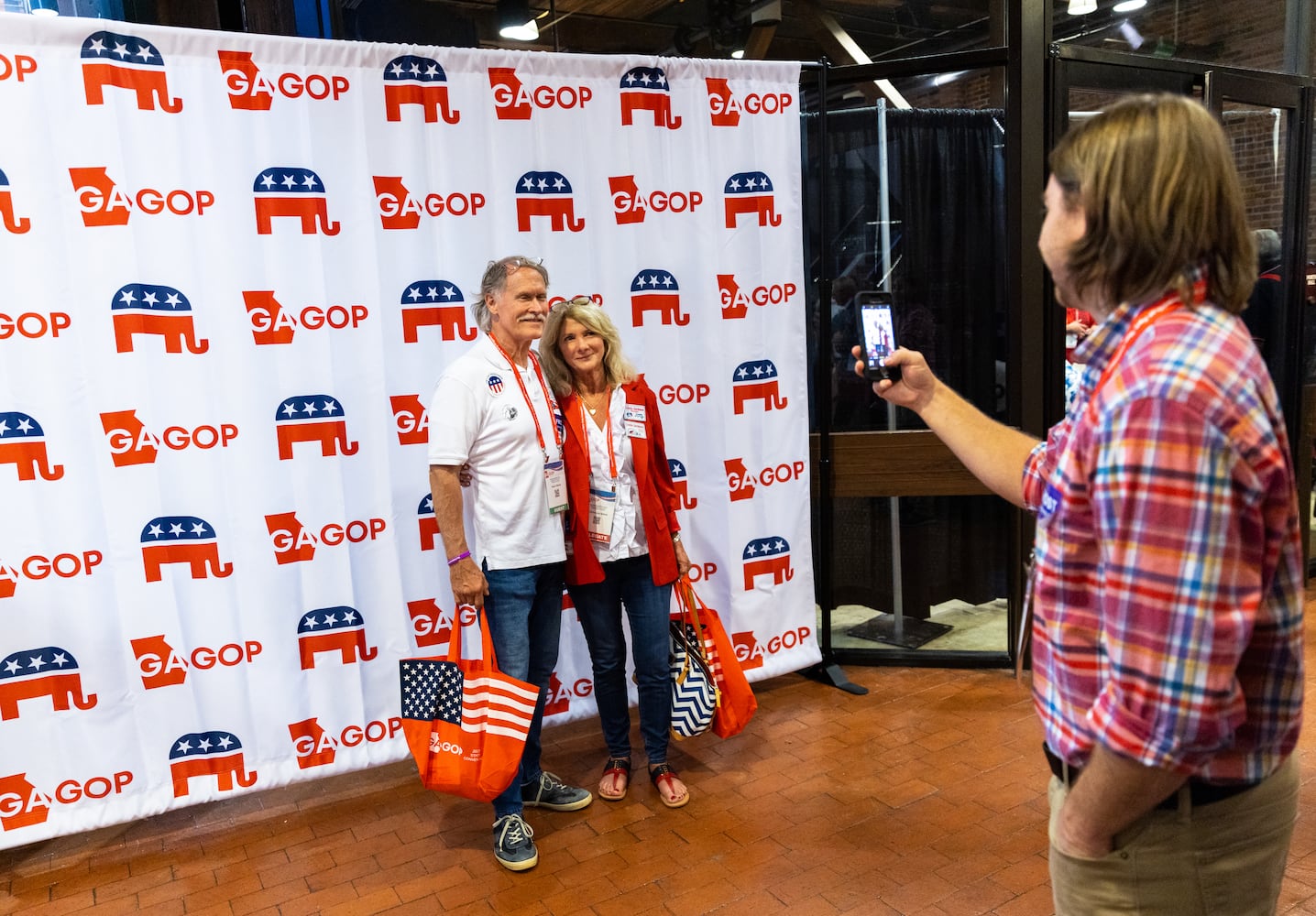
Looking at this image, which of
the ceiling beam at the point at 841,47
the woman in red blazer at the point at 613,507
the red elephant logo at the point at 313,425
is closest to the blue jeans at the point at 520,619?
the woman in red blazer at the point at 613,507

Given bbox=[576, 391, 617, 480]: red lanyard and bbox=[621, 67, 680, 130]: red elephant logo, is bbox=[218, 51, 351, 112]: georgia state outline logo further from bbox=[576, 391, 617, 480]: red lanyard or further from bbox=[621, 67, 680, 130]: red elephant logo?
bbox=[576, 391, 617, 480]: red lanyard

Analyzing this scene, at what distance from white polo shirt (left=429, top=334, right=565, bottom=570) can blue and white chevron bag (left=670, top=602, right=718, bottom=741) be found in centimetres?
57

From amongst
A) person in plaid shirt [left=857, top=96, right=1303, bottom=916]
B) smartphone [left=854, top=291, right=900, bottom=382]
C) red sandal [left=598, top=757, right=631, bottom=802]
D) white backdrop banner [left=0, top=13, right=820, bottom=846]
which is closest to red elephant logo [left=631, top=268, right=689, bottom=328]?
white backdrop banner [left=0, top=13, right=820, bottom=846]

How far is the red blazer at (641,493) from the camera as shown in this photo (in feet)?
9.53

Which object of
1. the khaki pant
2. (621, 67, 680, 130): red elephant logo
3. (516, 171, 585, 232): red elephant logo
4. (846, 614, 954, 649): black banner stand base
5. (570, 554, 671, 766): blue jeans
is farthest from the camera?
(846, 614, 954, 649): black banner stand base

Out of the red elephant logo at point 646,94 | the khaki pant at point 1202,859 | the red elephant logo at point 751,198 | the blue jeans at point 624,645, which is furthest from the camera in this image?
the red elephant logo at point 751,198

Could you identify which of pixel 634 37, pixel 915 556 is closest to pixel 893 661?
pixel 915 556

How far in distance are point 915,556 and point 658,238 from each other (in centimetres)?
186

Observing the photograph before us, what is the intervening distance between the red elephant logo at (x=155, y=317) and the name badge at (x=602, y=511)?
123 centimetres

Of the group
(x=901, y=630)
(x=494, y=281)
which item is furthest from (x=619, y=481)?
(x=901, y=630)

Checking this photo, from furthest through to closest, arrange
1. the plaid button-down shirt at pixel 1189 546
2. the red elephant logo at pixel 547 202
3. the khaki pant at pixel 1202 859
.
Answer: the red elephant logo at pixel 547 202, the khaki pant at pixel 1202 859, the plaid button-down shirt at pixel 1189 546

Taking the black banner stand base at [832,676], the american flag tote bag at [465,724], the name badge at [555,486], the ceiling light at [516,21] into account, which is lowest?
the black banner stand base at [832,676]

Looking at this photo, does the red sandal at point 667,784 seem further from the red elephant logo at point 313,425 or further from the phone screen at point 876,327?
the phone screen at point 876,327

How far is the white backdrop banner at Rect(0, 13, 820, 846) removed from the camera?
2.73 metres
